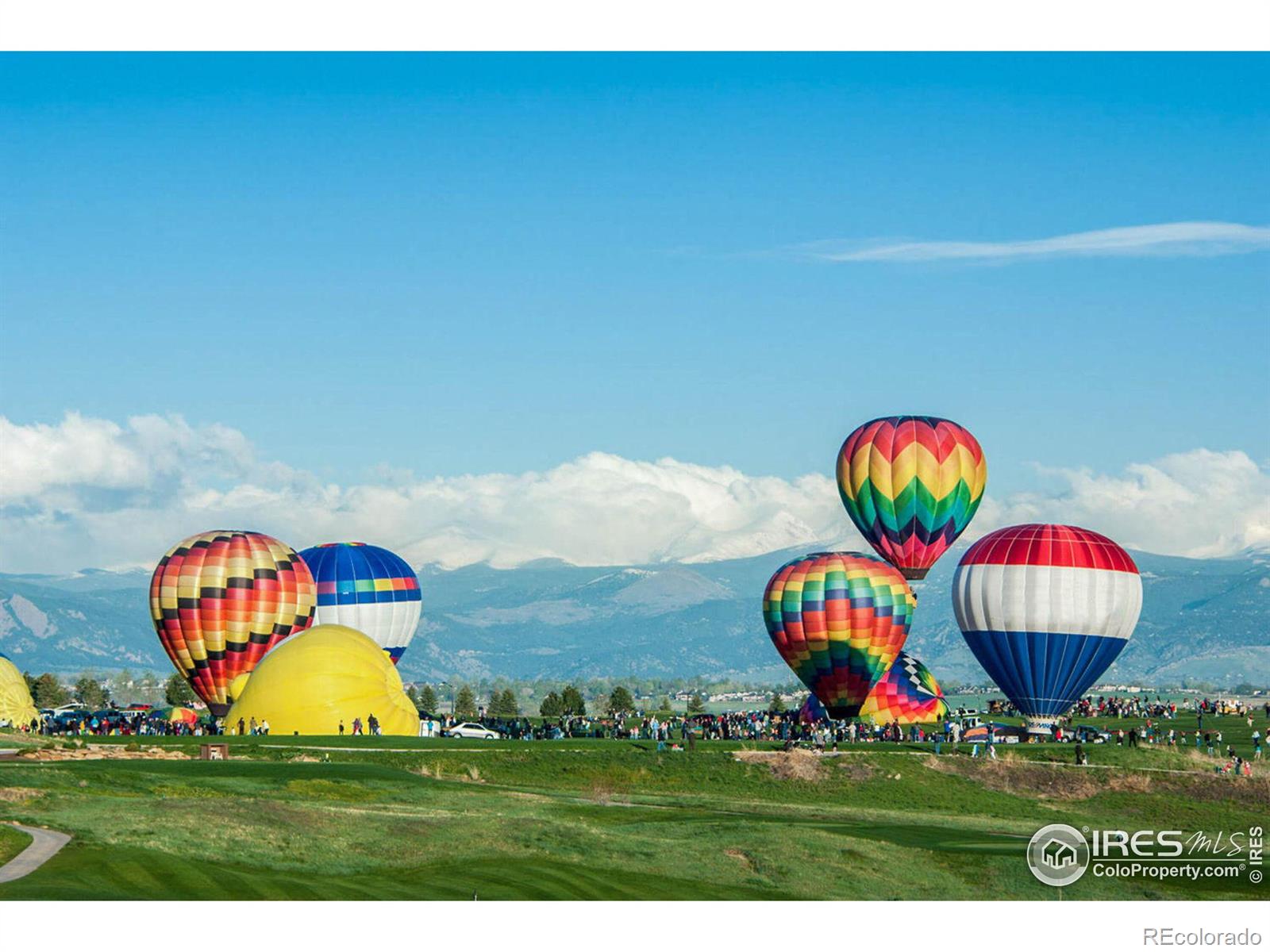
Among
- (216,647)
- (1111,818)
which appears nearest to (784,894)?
(1111,818)

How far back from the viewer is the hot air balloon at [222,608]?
113m

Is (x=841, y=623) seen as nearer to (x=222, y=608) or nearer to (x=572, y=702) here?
(x=222, y=608)

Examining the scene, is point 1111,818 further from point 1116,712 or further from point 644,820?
point 1116,712

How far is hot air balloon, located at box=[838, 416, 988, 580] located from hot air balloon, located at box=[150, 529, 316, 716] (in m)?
40.4

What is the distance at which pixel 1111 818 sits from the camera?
80938 millimetres

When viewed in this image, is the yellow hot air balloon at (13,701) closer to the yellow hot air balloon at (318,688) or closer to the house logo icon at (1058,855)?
the yellow hot air balloon at (318,688)

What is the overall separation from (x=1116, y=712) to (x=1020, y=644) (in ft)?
136

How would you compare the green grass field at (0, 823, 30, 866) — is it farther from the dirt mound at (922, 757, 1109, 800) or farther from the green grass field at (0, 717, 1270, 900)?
the dirt mound at (922, 757, 1109, 800)

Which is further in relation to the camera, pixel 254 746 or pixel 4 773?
pixel 254 746

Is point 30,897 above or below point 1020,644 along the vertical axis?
below

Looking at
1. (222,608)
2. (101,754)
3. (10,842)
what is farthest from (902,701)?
(10,842)

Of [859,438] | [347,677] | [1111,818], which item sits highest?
[859,438]

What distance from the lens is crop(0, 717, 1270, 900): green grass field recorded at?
52.3m

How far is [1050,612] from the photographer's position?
109438 millimetres
